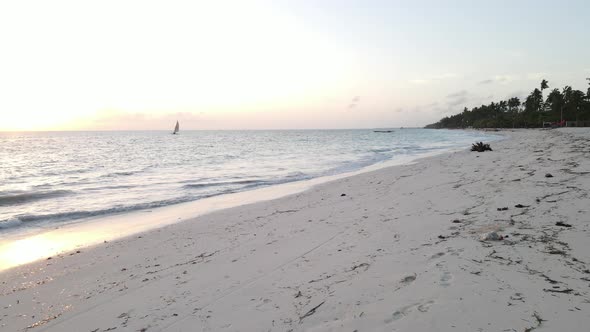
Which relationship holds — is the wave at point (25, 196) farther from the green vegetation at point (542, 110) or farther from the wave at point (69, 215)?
the green vegetation at point (542, 110)

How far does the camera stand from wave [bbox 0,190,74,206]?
1220 centimetres

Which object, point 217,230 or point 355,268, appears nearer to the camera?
point 355,268

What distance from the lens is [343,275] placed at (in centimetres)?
409

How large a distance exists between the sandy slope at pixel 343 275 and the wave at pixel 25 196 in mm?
8580

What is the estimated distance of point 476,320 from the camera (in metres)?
2.79

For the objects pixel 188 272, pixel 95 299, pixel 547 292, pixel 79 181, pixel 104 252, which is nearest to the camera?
pixel 547 292

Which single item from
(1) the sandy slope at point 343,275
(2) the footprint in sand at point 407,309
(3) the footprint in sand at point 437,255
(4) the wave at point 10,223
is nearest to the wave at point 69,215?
(4) the wave at point 10,223

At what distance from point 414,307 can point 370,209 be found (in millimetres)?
4792

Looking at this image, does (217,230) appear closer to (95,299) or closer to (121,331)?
(95,299)

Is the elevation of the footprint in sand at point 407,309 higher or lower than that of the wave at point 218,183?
higher

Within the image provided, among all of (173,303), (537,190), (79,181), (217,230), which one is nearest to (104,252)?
(217,230)

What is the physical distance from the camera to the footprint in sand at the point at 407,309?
2.98 m

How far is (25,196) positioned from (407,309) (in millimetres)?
15467

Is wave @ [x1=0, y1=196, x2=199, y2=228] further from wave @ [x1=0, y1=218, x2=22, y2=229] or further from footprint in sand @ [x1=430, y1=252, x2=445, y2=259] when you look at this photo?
footprint in sand @ [x1=430, y1=252, x2=445, y2=259]
